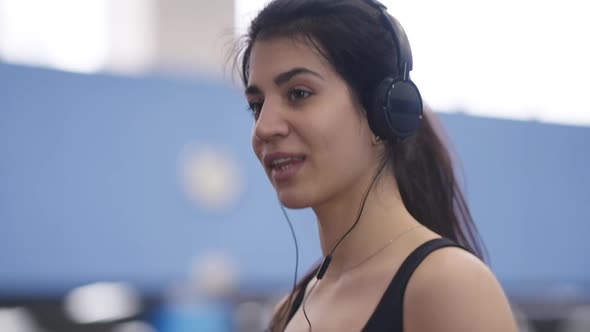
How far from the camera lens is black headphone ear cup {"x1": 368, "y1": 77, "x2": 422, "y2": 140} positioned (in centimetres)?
107

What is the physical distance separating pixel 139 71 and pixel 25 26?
0.46 meters

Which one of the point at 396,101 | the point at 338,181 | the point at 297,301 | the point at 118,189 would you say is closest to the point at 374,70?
the point at 396,101

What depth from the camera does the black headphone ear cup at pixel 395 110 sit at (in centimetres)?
107

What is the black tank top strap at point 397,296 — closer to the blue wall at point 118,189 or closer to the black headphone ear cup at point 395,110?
the black headphone ear cup at point 395,110

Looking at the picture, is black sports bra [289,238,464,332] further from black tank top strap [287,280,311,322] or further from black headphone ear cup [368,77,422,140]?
black tank top strap [287,280,311,322]

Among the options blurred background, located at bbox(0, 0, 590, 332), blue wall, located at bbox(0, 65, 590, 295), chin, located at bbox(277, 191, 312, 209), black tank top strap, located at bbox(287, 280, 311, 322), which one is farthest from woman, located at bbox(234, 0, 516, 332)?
blue wall, located at bbox(0, 65, 590, 295)

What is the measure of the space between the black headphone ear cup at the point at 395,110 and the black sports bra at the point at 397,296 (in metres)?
0.16

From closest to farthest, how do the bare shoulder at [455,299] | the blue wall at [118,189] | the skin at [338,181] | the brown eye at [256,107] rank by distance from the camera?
the bare shoulder at [455,299]
the skin at [338,181]
the brown eye at [256,107]
the blue wall at [118,189]

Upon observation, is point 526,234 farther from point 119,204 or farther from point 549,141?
point 119,204

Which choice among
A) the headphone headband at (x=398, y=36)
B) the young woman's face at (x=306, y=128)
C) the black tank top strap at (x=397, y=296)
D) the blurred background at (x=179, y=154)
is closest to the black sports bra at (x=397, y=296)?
the black tank top strap at (x=397, y=296)

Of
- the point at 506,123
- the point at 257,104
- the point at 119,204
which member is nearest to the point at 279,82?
the point at 257,104

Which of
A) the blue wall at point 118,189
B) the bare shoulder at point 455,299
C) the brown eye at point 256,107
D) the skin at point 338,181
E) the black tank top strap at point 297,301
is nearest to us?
the bare shoulder at point 455,299

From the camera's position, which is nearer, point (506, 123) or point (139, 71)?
point (139, 71)

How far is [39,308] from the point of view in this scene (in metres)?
2.83
